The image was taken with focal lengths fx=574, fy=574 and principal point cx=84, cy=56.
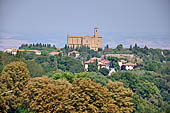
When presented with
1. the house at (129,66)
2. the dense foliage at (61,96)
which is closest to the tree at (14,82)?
the dense foliage at (61,96)

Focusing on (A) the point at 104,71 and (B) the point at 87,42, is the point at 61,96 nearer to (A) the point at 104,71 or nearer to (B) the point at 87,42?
(A) the point at 104,71

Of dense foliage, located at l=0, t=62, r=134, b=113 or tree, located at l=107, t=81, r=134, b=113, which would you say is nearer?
dense foliage, located at l=0, t=62, r=134, b=113

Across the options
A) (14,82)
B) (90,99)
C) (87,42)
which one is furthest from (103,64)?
(90,99)

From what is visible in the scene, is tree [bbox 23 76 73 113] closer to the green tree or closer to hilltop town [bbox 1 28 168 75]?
hilltop town [bbox 1 28 168 75]

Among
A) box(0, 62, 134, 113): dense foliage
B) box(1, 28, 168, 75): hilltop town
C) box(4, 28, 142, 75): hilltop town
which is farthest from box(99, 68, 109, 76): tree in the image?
box(0, 62, 134, 113): dense foliage

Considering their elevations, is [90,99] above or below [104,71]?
above

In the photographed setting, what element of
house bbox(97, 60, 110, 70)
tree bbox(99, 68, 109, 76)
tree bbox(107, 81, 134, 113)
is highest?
tree bbox(107, 81, 134, 113)

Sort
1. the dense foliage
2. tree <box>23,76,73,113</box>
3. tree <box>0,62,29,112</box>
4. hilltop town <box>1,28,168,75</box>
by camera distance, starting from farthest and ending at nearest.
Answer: hilltop town <box>1,28,168,75</box> < tree <box>0,62,29,112</box> < tree <box>23,76,73,113</box> < the dense foliage

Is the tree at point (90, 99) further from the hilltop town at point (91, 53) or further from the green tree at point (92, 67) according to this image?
the green tree at point (92, 67)

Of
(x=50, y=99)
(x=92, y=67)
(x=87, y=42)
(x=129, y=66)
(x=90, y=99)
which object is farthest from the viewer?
(x=87, y=42)

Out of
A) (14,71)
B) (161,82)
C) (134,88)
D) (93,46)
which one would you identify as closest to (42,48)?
(93,46)

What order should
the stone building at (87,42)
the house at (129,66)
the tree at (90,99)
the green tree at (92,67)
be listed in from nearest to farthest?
the tree at (90,99)
the green tree at (92,67)
the house at (129,66)
the stone building at (87,42)

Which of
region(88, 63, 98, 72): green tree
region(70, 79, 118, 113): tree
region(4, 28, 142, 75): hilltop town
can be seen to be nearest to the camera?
region(70, 79, 118, 113): tree

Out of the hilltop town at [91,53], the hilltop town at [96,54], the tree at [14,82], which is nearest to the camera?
the tree at [14,82]
